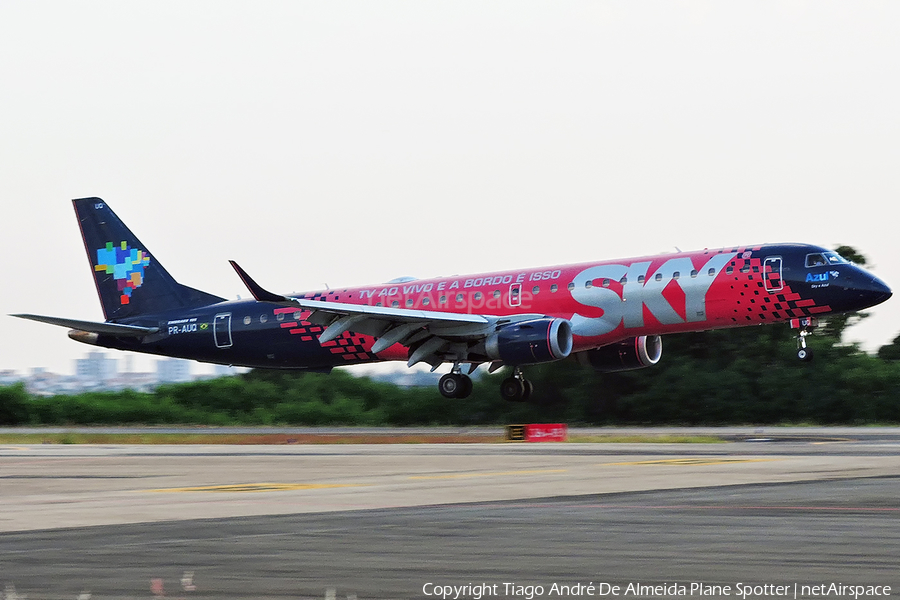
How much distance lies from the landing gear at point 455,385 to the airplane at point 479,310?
45mm

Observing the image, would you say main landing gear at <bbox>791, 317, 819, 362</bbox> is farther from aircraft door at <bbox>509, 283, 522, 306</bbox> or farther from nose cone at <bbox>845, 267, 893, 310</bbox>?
aircraft door at <bbox>509, 283, 522, 306</bbox>

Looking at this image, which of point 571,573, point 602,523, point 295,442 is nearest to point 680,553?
point 571,573

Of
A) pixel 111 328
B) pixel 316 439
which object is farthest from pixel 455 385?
pixel 111 328

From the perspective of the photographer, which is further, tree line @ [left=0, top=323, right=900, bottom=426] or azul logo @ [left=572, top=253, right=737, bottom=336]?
tree line @ [left=0, top=323, right=900, bottom=426]

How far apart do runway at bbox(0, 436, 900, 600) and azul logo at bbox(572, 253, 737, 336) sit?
14192 mm

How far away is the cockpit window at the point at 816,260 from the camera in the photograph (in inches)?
1346

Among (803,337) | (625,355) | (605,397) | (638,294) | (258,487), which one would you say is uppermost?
(638,294)

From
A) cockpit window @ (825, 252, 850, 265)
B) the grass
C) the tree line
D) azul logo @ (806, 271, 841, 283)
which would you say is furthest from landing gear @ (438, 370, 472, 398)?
cockpit window @ (825, 252, 850, 265)

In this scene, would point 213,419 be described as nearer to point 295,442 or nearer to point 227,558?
point 295,442

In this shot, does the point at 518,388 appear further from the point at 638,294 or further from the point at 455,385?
the point at 638,294

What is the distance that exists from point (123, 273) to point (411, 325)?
14581 mm

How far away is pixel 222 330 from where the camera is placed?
44.2 meters

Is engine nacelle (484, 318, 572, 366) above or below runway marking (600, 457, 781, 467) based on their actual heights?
above

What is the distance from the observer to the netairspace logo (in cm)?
722
